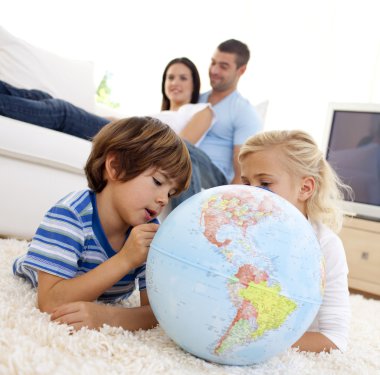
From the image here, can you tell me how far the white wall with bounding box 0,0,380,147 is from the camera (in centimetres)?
416

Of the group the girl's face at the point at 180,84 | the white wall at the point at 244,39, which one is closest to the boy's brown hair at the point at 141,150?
the girl's face at the point at 180,84

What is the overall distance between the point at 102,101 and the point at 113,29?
0.71 metres

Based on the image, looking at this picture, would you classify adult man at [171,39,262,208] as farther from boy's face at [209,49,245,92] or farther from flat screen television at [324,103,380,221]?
flat screen television at [324,103,380,221]

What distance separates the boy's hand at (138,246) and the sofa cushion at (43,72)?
6.91ft

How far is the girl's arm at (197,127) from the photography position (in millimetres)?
2803

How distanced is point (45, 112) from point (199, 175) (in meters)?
0.81

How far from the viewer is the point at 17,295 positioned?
4.06ft

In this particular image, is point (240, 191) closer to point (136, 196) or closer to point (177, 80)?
point (136, 196)

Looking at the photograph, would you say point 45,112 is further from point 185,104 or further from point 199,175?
point 185,104

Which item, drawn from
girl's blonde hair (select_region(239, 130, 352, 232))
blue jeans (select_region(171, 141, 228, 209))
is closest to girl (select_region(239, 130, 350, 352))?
girl's blonde hair (select_region(239, 130, 352, 232))

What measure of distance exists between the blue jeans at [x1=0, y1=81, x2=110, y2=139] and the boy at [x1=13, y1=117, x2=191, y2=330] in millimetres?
969

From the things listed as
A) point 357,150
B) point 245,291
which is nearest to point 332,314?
point 245,291

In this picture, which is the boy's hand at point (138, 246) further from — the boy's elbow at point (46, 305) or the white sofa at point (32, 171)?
the white sofa at point (32, 171)

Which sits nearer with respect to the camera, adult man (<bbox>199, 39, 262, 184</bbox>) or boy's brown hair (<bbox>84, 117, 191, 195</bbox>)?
boy's brown hair (<bbox>84, 117, 191, 195</bbox>)
